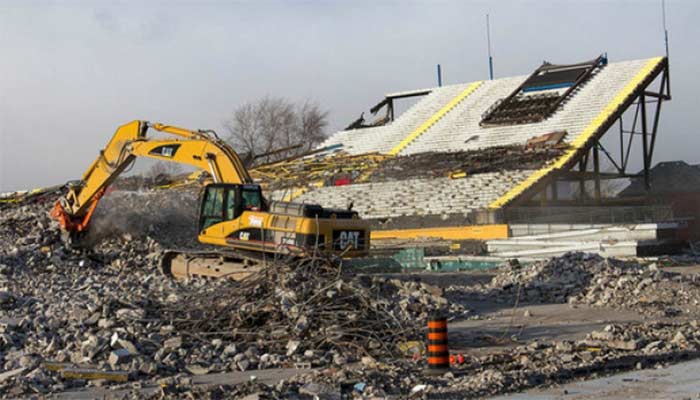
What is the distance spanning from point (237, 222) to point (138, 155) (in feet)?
16.4

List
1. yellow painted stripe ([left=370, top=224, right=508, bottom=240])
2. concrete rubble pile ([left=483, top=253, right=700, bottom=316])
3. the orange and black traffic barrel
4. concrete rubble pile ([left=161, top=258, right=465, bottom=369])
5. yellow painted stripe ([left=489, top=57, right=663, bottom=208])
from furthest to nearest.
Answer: yellow painted stripe ([left=489, top=57, right=663, bottom=208]) → yellow painted stripe ([left=370, top=224, right=508, bottom=240]) → concrete rubble pile ([left=483, top=253, right=700, bottom=316]) → concrete rubble pile ([left=161, top=258, right=465, bottom=369]) → the orange and black traffic barrel

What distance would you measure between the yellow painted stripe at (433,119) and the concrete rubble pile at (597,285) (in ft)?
87.3

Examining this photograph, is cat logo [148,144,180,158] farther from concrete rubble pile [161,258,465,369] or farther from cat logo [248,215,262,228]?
concrete rubble pile [161,258,465,369]

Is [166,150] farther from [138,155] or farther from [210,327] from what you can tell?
[210,327]

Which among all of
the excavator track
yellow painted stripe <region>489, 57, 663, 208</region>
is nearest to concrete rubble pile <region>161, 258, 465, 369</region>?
the excavator track

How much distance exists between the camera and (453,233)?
1437 inches

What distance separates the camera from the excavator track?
21.7 m

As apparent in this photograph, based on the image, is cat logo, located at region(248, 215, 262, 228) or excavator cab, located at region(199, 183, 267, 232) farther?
excavator cab, located at region(199, 183, 267, 232)

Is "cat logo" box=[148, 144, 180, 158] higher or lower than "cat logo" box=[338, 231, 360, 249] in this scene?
higher

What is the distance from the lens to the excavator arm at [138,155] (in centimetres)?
2328

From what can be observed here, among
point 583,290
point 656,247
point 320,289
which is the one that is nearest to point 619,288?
point 583,290

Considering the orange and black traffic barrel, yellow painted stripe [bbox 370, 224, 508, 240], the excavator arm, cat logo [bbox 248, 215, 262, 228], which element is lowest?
the orange and black traffic barrel

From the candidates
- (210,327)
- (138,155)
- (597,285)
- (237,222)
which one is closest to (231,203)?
(237,222)

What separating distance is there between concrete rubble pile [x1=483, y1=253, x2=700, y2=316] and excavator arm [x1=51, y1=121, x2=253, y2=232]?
691 cm
